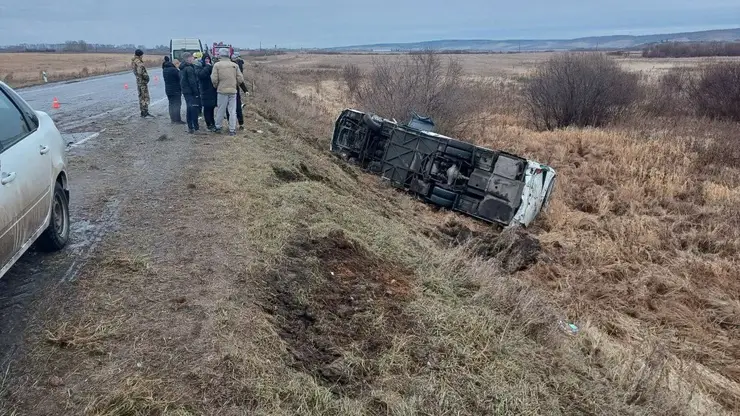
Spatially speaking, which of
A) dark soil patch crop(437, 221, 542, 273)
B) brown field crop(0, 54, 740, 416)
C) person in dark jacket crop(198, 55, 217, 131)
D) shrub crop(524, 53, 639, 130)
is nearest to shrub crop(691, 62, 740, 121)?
shrub crop(524, 53, 639, 130)

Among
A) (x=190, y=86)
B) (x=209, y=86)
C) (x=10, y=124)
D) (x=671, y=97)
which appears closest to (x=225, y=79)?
(x=209, y=86)

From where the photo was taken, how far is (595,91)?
899 inches

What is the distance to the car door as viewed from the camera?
11.7 ft

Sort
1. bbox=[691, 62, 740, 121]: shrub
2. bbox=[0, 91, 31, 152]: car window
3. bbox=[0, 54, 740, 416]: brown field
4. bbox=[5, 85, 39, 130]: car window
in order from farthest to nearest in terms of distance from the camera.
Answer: bbox=[691, 62, 740, 121]: shrub
bbox=[5, 85, 39, 130]: car window
bbox=[0, 91, 31, 152]: car window
bbox=[0, 54, 740, 416]: brown field

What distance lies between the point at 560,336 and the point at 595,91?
20.0m

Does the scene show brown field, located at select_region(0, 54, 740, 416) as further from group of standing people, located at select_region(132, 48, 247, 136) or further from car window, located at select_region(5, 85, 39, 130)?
car window, located at select_region(5, 85, 39, 130)

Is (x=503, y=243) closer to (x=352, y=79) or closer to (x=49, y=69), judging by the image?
(x=352, y=79)

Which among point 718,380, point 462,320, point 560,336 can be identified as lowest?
point 718,380

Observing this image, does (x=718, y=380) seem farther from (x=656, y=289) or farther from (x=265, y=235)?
(x=265, y=235)

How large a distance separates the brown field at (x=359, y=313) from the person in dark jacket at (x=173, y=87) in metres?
2.71

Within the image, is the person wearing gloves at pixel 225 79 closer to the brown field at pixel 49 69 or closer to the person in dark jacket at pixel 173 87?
the person in dark jacket at pixel 173 87

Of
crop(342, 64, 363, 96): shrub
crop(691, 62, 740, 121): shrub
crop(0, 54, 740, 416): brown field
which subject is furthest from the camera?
crop(342, 64, 363, 96): shrub

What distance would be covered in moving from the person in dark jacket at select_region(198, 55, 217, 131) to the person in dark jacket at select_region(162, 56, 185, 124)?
1.13 metres

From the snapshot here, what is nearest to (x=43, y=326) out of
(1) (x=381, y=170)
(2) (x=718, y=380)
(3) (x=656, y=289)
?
(2) (x=718, y=380)
